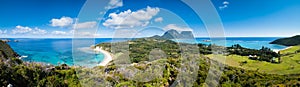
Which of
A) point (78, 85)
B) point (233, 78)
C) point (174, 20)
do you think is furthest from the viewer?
point (233, 78)

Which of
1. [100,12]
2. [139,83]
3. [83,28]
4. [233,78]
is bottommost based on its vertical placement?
[233,78]

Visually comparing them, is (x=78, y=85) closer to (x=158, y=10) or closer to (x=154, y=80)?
(x=154, y=80)

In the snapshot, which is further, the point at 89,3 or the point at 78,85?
the point at 78,85

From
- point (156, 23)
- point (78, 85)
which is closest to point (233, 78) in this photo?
A: point (156, 23)

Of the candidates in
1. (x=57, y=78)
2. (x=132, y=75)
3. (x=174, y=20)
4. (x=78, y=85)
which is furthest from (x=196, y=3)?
(x=57, y=78)

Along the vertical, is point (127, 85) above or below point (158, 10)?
below

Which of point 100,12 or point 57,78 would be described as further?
point 57,78

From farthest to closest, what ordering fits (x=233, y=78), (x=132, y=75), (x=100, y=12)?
(x=233, y=78), (x=132, y=75), (x=100, y=12)

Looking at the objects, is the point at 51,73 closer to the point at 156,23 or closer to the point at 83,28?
the point at 83,28

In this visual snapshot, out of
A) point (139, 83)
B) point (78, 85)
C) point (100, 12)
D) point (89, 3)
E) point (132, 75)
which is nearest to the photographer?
point (89, 3)
